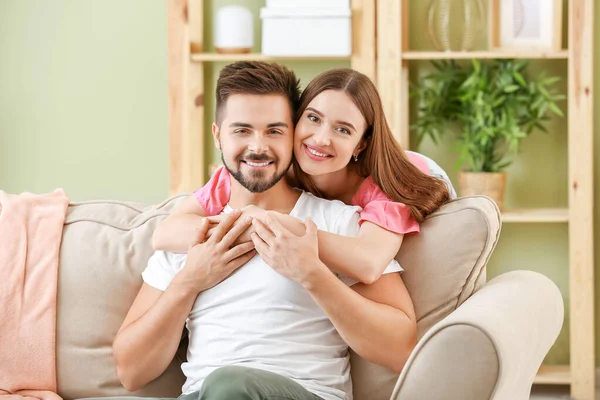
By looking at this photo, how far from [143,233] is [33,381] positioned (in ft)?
1.31

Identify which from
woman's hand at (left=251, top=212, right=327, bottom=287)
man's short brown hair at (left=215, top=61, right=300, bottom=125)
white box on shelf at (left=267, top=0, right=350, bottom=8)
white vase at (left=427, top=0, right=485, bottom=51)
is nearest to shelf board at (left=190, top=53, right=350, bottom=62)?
white box on shelf at (left=267, top=0, right=350, bottom=8)

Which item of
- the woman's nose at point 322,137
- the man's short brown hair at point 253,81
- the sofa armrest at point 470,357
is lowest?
the sofa armrest at point 470,357

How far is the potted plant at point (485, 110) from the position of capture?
10.5ft

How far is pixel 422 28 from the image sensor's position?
3.42m

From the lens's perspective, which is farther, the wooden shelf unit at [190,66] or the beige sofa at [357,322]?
the wooden shelf unit at [190,66]

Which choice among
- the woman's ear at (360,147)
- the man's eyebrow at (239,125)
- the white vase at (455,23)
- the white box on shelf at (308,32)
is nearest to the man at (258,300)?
the man's eyebrow at (239,125)

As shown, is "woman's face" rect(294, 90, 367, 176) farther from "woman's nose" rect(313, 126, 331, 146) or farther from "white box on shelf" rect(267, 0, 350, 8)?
"white box on shelf" rect(267, 0, 350, 8)

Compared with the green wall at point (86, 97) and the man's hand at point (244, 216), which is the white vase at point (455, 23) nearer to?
the green wall at point (86, 97)

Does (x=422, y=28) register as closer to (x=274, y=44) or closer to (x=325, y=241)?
(x=274, y=44)

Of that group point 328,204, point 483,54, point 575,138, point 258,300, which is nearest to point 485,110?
point 483,54

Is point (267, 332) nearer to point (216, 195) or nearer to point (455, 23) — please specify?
point (216, 195)

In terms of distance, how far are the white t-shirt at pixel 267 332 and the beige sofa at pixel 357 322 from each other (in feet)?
0.27

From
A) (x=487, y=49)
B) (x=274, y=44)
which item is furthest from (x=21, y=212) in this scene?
(x=487, y=49)

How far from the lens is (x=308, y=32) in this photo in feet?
10.3
